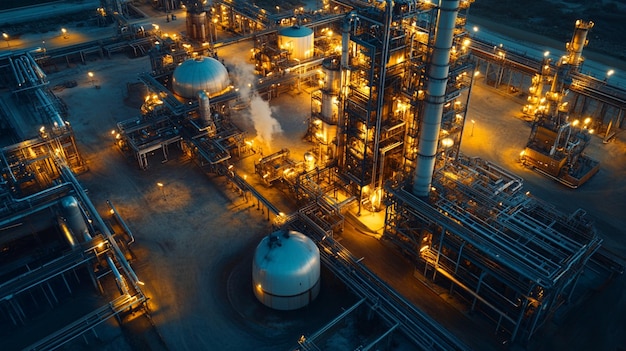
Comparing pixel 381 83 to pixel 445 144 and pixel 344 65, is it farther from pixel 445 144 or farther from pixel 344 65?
pixel 445 144

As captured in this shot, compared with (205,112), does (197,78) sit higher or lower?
higher

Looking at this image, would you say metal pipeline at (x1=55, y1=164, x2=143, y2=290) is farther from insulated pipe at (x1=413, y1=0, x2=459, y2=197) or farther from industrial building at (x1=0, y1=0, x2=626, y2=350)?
insulated pipe at (x1=413, y1=0, x2=459, y2=197)

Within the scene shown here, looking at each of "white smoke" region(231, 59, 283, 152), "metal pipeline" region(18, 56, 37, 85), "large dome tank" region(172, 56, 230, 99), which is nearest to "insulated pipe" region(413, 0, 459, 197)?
"white smoke" region(231, 59, 283, 152)

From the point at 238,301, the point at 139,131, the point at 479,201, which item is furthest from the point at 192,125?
the point at 479,201

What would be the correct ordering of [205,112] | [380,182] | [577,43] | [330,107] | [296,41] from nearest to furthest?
[380,182] < [330,107] < [205,112] < [577,43] < [296,41]

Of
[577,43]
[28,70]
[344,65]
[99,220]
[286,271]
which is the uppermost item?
[344,65]

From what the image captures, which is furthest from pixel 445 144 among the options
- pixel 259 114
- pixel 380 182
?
pixel 259 114

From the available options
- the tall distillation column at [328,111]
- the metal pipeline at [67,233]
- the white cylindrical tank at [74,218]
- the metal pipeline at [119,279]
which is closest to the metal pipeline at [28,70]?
the metal pipeline at [67,233]

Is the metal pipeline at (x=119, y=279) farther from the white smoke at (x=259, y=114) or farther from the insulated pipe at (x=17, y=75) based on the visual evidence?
the insulated pipe at (x=17, y=75)

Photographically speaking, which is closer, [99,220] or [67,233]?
[67,233]
